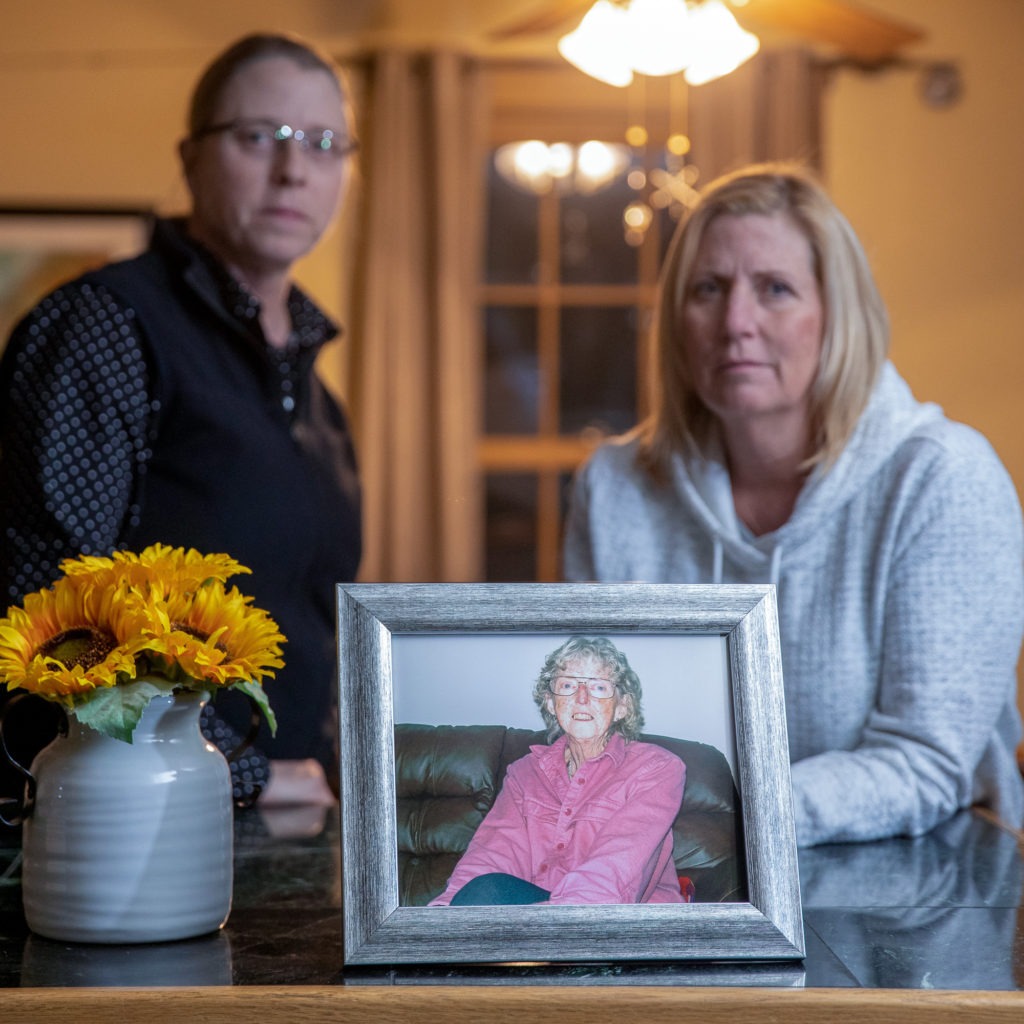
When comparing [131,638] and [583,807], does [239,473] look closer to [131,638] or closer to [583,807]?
[131,638]

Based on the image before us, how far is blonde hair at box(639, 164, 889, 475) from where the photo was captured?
1.66 m

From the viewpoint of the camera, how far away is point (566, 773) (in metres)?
0.90

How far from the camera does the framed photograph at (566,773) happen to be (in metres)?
0.86

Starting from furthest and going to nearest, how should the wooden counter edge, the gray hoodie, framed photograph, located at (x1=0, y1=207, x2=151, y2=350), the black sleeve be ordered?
framed photograph, located at (x1=0, y1=207, x2=151, y2=350)
the black sleeve
the gray hoodie
the wooden counter edge

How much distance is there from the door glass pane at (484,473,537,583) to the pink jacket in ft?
13.5

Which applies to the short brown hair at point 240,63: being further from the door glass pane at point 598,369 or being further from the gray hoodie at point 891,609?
the door glass pane at point 598,369

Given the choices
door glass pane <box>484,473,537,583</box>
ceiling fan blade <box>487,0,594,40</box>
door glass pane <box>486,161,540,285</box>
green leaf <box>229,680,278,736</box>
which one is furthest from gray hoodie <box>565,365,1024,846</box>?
door glass pane <box>486,161,540,285</box>

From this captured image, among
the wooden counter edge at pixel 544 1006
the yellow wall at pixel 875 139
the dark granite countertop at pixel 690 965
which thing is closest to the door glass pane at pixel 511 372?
the yellow wall at pixel 875 139

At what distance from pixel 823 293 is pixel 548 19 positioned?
2.46m

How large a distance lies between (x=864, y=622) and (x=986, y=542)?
6.5 inches

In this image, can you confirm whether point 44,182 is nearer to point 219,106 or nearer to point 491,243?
point 491,243

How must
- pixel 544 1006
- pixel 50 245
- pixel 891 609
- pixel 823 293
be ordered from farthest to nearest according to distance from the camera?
pixel 50 245 < pixel 823 293 < pixel 891 609 < pixel 544 1006

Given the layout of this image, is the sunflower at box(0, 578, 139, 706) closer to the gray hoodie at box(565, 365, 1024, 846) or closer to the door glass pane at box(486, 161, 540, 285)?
the gray hoodie at box(565, 365, 1024, 846)

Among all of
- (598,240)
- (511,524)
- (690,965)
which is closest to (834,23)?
(598,240)
